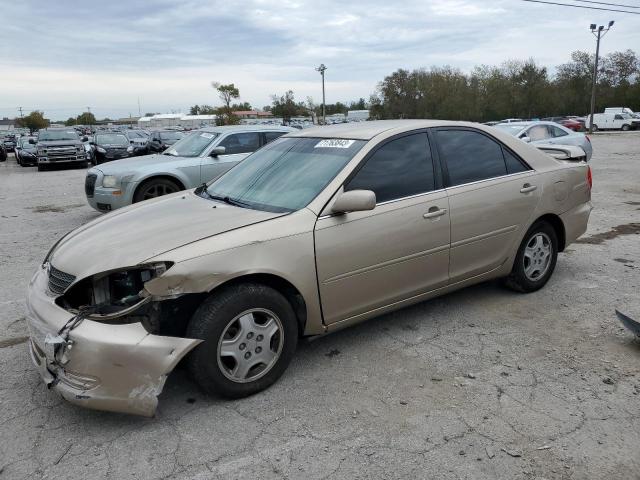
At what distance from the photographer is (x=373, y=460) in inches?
104

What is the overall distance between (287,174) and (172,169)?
5.02 m

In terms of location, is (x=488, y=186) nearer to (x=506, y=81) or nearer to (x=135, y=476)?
(x=135, y=476)

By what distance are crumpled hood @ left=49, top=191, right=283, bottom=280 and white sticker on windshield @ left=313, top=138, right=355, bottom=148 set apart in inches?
33.5

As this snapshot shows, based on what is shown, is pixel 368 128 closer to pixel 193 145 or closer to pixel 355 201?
pixel 355 201

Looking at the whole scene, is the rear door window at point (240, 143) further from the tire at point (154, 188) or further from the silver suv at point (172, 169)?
the tire at point (154, 188)

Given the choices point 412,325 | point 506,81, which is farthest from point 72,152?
point 506,81

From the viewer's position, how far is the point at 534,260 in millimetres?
4812

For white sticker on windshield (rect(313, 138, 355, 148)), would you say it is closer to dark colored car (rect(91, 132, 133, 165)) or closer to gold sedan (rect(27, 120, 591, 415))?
gold sedan (rect(27, 120, 591, 415))

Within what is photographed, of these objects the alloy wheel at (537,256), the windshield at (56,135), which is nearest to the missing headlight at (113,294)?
the alloy wheel at (537,256)

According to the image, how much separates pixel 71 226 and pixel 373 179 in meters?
6.54

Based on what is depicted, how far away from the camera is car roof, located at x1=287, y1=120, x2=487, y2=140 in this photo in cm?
401

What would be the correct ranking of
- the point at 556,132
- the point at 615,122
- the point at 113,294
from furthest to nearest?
the point at 615,122 → the point at 556,132 → the point at 113,294

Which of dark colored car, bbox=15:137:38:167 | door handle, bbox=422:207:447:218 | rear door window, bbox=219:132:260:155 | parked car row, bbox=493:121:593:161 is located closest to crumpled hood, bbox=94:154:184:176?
rear door window, bbox=219:132:260:155

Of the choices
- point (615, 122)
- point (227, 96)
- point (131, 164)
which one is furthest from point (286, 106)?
point (131, 164)
